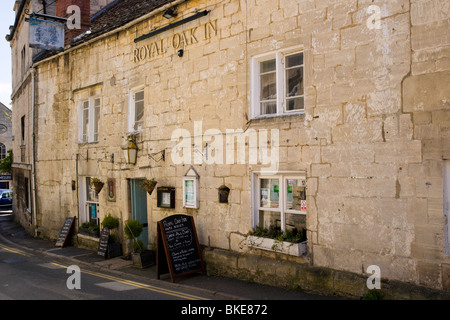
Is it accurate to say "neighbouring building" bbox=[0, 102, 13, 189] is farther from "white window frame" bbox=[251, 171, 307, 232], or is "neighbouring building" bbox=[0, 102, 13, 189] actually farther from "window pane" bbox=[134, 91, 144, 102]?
"white window frame" bbox=[251, 171, 307, 232]

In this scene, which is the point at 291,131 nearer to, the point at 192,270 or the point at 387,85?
the point at 387,85

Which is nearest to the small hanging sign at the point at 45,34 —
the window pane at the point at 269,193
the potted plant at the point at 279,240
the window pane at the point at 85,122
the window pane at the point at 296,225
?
the window pane at the point at 85,122

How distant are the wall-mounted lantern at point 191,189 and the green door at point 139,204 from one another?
7.64 ft

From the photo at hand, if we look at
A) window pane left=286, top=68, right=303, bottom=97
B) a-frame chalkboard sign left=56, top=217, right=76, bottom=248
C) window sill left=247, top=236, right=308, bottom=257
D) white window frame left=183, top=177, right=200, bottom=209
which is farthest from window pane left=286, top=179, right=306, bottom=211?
a-frame chalkboard sign left=56, top=217, right=76, bottom=248

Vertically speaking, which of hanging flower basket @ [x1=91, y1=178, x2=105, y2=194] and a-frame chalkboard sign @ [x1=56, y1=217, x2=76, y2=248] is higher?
hanging flower basket @ [x1=91, y1=178, x2=105, y2=194]

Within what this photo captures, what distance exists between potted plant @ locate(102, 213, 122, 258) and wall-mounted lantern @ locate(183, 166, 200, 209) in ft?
10.3

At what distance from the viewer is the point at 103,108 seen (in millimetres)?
12203

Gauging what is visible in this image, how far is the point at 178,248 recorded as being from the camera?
340 inches

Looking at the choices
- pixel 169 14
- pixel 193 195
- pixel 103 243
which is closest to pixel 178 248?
pixel 193 195

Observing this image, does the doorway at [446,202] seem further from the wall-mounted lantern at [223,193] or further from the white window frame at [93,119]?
the white window frame at [93,119]

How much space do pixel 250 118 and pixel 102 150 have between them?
19.4 ft

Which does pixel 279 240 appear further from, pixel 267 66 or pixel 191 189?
pixel 267 66

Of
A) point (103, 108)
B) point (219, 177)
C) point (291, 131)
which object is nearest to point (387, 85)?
point (291, 131)

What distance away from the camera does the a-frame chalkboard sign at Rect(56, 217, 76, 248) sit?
1315 cm
